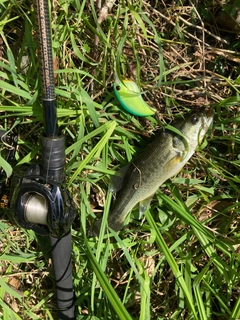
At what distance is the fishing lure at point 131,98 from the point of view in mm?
1711

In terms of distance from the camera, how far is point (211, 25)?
1.83m

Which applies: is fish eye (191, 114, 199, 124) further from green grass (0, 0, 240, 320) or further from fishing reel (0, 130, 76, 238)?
fishing reel (0, 130, 76, 238)

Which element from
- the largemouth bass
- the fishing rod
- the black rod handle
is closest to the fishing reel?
the fishing rod

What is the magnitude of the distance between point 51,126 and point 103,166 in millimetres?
389

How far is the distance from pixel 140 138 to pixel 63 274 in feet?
2.71

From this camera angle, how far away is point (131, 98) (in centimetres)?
172

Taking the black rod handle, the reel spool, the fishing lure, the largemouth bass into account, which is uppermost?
the fishing lure

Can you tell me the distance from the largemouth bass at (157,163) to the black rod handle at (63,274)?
0.18 metres

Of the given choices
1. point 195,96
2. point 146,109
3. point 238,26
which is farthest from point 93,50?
point 238,26

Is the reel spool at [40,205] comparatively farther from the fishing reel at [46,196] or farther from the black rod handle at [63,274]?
the black rod handle at [63,274]

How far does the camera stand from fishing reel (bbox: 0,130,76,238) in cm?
153

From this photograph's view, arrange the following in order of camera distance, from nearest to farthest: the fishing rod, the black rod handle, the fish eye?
the fishing rod, the fish eye, the black rod handle

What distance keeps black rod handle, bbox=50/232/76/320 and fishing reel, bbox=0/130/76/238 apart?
0.45 feet

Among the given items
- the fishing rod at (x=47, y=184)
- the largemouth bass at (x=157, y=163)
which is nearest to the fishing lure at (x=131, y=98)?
the largemouth bass at (x=157, y=163)
